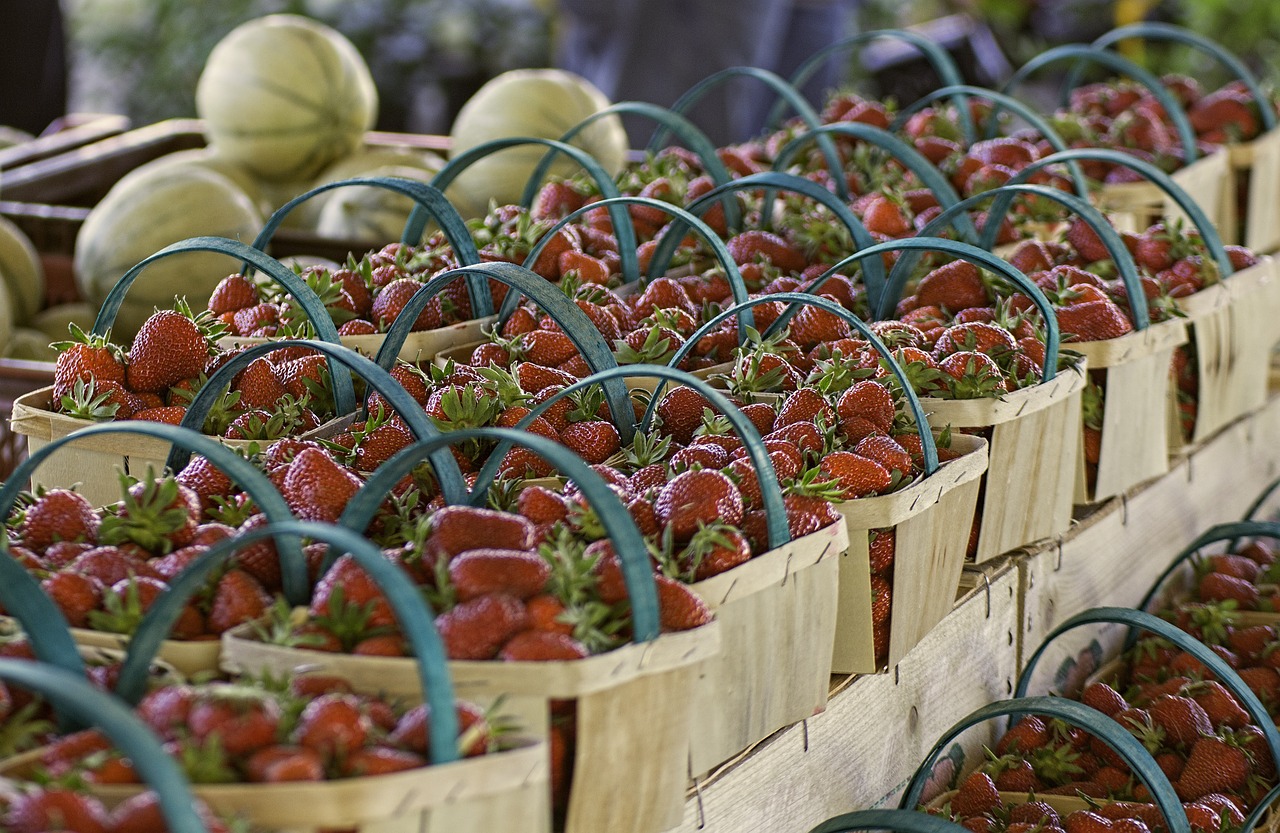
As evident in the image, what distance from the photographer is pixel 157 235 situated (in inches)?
110

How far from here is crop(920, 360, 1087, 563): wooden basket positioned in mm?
1772

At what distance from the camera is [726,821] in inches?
58.3

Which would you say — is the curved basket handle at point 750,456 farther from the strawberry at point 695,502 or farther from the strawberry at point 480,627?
the strawberry at point 480,627

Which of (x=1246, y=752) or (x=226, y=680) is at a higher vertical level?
(x=226, y=680)

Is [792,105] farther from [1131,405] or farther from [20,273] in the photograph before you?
[20,273]

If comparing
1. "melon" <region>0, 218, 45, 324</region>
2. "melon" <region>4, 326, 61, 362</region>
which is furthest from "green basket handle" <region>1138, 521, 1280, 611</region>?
"melon" <region>0, 218, 45, 324</region>

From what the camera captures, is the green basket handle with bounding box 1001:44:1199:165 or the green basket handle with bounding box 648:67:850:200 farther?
the green basket handle with bounding box 1001:44:1199:165

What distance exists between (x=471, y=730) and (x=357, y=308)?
111 cm

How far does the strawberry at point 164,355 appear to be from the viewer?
1.70m

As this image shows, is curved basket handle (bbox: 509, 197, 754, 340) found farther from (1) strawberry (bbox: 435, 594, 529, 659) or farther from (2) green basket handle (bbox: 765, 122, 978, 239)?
(1) strawberry (bbox: 435, 594, 529, 659)

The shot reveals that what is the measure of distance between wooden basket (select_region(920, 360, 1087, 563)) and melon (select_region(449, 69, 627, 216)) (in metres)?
1.55

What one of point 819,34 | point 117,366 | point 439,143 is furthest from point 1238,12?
point 117,366

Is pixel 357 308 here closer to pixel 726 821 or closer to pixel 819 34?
pixel 726 821

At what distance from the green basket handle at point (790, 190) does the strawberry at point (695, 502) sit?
1.89ft
